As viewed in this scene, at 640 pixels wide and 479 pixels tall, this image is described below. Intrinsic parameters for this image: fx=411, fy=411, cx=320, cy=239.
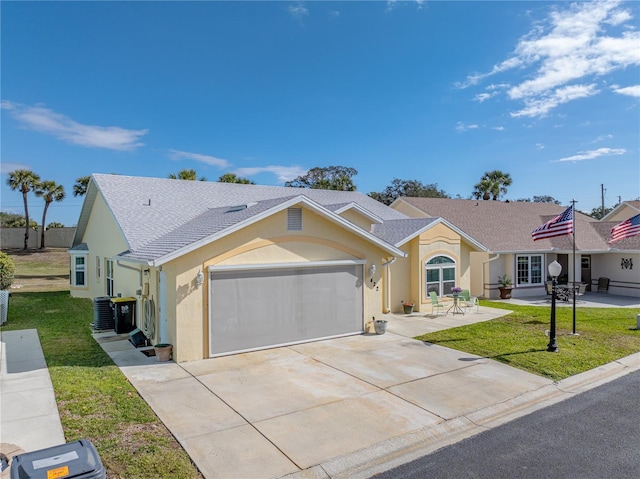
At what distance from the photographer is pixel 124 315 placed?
13625 mm

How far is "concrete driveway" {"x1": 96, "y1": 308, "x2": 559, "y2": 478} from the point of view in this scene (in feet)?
19.6

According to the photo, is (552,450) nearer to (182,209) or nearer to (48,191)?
(182,209)

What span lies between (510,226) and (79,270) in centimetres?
2528

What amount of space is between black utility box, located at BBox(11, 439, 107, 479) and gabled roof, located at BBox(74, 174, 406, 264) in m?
6.80

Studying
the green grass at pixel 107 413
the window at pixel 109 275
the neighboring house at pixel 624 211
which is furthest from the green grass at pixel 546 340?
the neighboring house at pixel 624 211

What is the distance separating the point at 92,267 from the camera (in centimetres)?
2131

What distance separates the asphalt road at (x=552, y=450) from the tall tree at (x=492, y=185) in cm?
3464

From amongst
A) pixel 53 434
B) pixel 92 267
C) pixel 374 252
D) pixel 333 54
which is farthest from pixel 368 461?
pixel 92 267

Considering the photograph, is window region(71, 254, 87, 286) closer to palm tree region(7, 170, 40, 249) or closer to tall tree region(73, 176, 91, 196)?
tall tree region(73, 176, 91, 196)

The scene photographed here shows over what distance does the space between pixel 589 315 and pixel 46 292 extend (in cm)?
2795

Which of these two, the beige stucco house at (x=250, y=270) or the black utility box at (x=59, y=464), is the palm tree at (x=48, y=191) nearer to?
the beige stucco house at (x=250, y=270)

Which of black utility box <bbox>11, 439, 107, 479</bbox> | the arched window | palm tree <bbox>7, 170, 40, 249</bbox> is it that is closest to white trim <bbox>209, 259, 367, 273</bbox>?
the arched window

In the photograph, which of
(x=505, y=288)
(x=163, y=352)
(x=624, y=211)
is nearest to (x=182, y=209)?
(x=163, y=352)

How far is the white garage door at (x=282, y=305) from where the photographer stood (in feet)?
36.5
